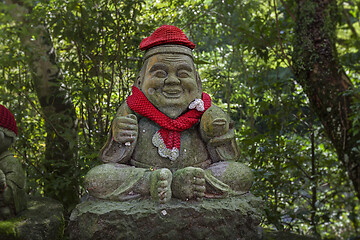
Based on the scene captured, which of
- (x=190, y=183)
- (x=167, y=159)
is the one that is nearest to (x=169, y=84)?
(x=167, y=159)

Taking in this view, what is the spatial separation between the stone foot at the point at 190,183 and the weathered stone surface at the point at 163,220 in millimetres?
63

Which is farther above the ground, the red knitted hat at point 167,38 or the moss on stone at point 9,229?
the red knitted hat at point 167,38

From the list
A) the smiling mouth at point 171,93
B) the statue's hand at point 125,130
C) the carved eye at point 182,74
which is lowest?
the statue's hand at point 125,130

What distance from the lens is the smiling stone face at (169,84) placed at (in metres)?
3.02

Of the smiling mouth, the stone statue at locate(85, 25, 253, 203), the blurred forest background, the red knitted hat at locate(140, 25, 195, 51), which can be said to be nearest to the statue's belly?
the stone statue at locate(85, 25, 253, 203)

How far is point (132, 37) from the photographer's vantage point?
13.5ft

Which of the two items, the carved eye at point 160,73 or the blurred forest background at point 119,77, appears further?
the blurred forest background at point 119,77

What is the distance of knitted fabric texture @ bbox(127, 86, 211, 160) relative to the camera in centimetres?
291

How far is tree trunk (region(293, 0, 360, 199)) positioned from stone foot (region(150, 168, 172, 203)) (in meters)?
2.18

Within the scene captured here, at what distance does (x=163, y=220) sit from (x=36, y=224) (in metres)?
1.14

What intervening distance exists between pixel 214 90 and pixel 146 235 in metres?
2.88

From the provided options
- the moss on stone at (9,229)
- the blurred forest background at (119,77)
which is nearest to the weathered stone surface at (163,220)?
the moss on stone at (9,229)

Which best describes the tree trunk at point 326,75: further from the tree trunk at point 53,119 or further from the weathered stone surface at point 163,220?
the tree trunk at point 53,119

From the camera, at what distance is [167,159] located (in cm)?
292
